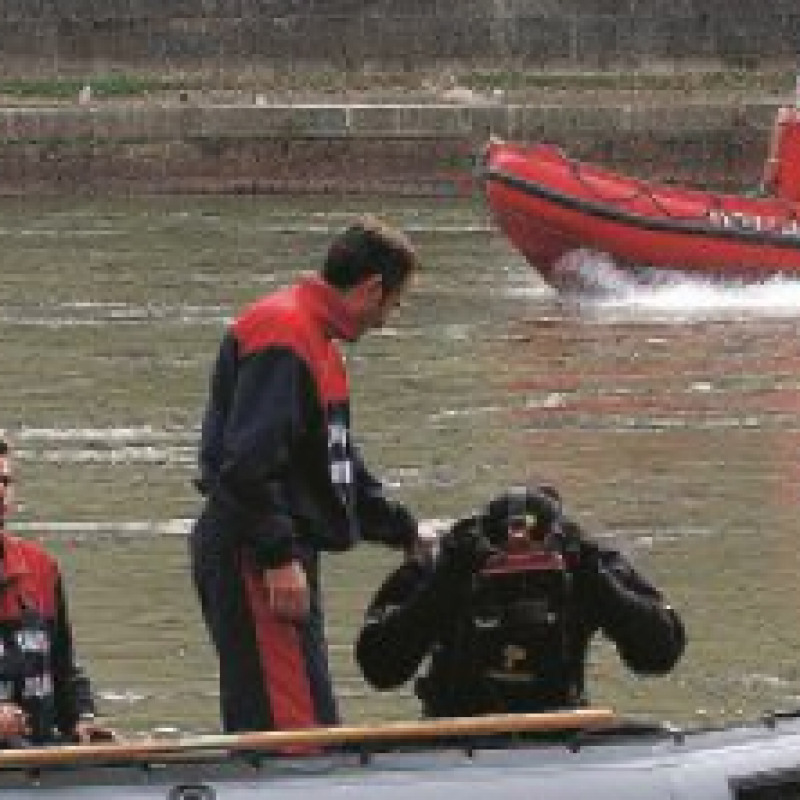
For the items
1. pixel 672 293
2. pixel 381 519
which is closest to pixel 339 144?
pixel 672 293

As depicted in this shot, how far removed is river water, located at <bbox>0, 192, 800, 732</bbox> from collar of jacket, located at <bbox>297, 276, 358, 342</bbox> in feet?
10.1

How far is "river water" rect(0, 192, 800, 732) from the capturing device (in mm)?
11031

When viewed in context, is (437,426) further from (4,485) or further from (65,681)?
(4,485)

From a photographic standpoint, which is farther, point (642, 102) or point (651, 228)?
point (642, 102)

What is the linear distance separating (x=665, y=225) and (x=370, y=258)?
1677cm

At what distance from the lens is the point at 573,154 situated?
108 feet

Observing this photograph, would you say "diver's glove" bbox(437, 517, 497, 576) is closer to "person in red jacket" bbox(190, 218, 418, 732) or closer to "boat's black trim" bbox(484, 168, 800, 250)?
"person in red jacket" bbox(190, 218, 418, 732)

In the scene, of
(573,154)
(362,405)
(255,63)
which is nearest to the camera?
(362,405)

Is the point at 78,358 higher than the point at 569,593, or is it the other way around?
the point at 569,593

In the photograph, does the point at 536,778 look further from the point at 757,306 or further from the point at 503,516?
the point at 757,306

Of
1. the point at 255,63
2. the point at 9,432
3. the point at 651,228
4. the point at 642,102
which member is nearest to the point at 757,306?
the point at 651,228

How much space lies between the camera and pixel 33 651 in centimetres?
691

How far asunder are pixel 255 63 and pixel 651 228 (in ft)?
43.6

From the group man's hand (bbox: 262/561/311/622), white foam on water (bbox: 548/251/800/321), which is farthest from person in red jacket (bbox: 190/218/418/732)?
white foam on water (bbox: 548/251/800/321)
